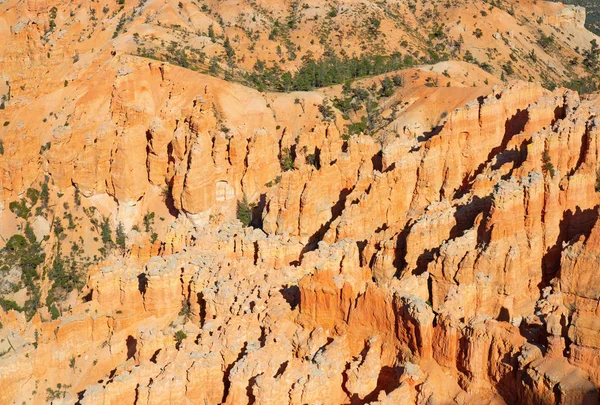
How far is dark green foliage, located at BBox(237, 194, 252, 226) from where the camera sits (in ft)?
253

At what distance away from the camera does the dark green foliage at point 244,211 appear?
77062 millimetres

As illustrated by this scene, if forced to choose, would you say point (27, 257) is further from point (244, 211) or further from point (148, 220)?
point (244, 211)

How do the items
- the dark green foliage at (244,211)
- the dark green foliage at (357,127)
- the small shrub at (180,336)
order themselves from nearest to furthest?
the small shrub at (180,336) < the dark green foliage at (244,211) < the dark green foliage at (357,127)

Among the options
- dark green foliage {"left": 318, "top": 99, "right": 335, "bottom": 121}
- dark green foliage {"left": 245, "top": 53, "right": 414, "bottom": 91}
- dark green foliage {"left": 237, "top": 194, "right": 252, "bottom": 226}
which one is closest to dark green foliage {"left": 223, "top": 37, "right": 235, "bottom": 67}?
dark green foliage {"left": 245, "top": 53, "right": 414, "bottom": 91}

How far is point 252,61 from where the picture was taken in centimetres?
11006

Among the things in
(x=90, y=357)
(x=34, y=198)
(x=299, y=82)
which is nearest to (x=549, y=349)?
(x=90, y=357)

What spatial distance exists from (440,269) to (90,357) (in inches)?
985

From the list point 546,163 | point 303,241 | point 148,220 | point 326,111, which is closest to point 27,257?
point 148,220

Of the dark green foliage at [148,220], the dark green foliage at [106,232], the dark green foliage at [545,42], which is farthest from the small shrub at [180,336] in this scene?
the dark green foliage at [545,42]

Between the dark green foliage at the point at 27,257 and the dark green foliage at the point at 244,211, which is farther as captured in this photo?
the dark green foliage at the point at 244,211

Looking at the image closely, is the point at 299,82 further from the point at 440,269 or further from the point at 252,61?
the point at 440,269

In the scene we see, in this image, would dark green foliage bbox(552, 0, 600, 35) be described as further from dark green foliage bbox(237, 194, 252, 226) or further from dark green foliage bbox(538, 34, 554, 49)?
dark green foliage bbox(237, 194, 252, 226)

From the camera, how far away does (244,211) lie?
77.9 m

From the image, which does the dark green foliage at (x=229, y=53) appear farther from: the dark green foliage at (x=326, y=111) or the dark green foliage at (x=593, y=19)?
the dark green foliage at (x=593, y=19)
